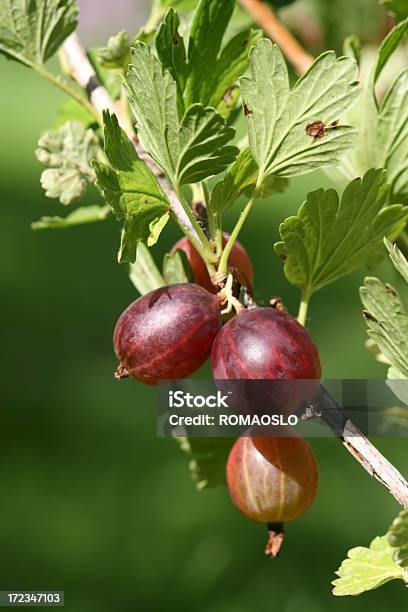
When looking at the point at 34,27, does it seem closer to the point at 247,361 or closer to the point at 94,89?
the point at 94,89

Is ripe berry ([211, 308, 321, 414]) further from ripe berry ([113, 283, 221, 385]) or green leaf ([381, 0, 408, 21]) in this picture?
green leaf ([381, 0, 408, 21])

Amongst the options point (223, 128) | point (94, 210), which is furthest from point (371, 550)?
point (94, 210)

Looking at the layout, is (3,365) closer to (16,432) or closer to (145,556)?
(16,432)

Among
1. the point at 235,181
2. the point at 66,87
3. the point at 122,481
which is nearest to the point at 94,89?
the point at 66,87

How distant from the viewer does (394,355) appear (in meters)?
0.56

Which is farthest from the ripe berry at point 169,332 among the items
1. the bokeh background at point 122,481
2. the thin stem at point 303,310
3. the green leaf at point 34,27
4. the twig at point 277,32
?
the bokeh background at point 122,481

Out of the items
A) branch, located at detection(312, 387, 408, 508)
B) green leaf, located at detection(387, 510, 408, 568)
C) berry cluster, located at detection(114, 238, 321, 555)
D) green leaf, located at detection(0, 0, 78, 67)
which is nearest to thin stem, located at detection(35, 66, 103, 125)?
green leaf, located at detection(0, 0, 78, 67)

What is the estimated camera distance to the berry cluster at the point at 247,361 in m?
0.53

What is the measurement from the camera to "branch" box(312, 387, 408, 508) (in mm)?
503

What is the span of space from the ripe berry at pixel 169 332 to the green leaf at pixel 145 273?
116 mm

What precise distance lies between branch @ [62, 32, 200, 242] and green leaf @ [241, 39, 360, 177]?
0.11 meters

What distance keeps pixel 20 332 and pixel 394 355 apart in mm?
2198

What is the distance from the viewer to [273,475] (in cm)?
60

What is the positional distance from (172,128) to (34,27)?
0.29m
